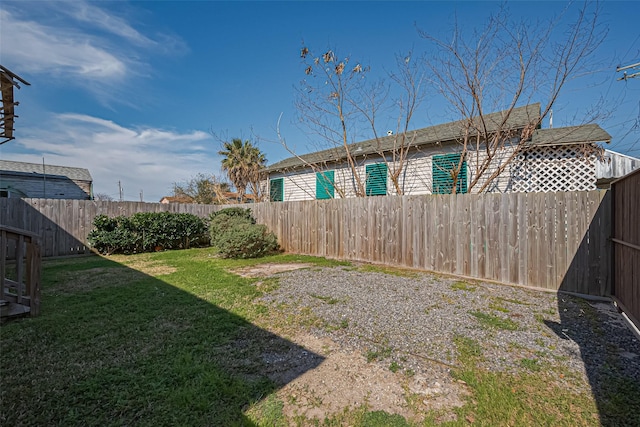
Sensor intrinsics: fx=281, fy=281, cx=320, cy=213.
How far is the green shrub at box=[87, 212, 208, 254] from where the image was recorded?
29.5 ft

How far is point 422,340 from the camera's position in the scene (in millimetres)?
2877

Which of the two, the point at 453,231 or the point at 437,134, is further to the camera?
the point at 437,134

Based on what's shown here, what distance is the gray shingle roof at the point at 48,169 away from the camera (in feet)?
58.0

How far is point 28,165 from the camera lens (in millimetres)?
A: 18766

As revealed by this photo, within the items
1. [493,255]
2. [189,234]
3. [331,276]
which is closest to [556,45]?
[493,255]

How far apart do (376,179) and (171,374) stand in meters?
8.93

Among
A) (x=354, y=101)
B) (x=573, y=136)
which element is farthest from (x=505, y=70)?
(x=354, y=101)

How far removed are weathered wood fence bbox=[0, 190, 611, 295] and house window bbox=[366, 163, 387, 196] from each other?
284 cm

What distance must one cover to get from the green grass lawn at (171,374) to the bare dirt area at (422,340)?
12 cm

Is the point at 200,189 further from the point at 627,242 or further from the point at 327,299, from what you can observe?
the point at 627,242

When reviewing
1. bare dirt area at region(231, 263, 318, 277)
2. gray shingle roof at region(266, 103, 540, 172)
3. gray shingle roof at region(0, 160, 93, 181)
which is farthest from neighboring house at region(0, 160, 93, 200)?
bare dirt area at region(231, 263, 318, 277)

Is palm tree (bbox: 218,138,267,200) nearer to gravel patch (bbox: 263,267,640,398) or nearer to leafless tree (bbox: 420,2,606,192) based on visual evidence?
leafless tree (bbox: 420,2,606,192)

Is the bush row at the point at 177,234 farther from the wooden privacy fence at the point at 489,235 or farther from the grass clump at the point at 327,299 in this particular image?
the grass clump at the point at 327,299

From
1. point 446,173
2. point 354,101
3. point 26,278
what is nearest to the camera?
point 26,278
